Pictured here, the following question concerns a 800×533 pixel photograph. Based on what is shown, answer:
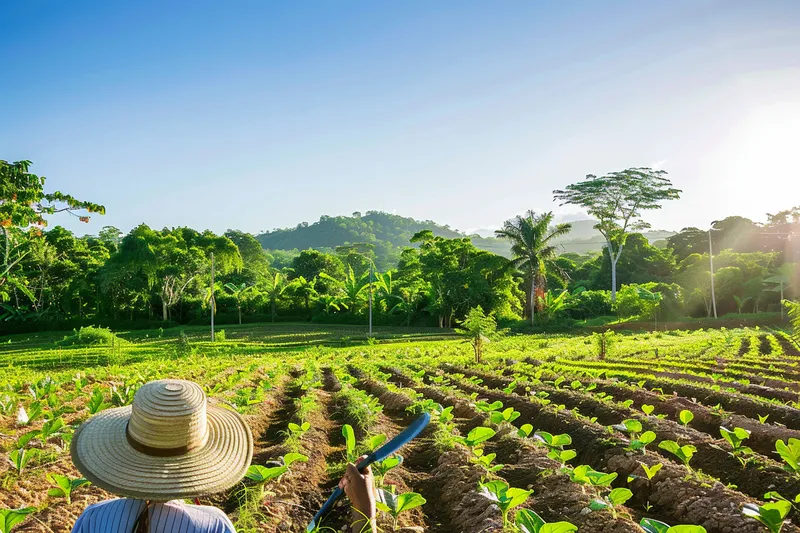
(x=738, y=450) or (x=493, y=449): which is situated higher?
(x=738, y=450)

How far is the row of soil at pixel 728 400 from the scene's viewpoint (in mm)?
8135

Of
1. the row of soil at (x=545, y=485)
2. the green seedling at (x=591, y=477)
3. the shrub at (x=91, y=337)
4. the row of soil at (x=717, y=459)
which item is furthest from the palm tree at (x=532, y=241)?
the green seedling at (x=591, y=477)

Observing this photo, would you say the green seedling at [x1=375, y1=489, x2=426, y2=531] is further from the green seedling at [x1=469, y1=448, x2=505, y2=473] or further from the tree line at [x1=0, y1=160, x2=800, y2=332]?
the tree line at [x1=0, y1=160, x2=800, y2=332]

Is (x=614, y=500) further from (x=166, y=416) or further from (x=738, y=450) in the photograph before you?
(x=166, y=416)

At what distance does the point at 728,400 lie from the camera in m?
9.13

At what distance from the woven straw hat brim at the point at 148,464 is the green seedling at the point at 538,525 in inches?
69.0

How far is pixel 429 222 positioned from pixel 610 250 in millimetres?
123266

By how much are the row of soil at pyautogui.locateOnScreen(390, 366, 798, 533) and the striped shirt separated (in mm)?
3758

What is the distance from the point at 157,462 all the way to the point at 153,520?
0.26m

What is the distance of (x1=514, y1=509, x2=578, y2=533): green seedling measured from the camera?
3.18 meters

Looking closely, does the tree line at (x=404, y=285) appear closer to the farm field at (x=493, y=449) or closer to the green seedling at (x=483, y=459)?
the farm field at (x=493, y=449)

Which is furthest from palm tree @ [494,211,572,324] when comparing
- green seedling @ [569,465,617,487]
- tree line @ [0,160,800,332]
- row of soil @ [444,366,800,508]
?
green seedling @ [569,465,617,487]

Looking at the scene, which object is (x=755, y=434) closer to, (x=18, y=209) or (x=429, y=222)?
(x=18, y=209)

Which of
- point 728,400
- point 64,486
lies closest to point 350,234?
point 728,400
